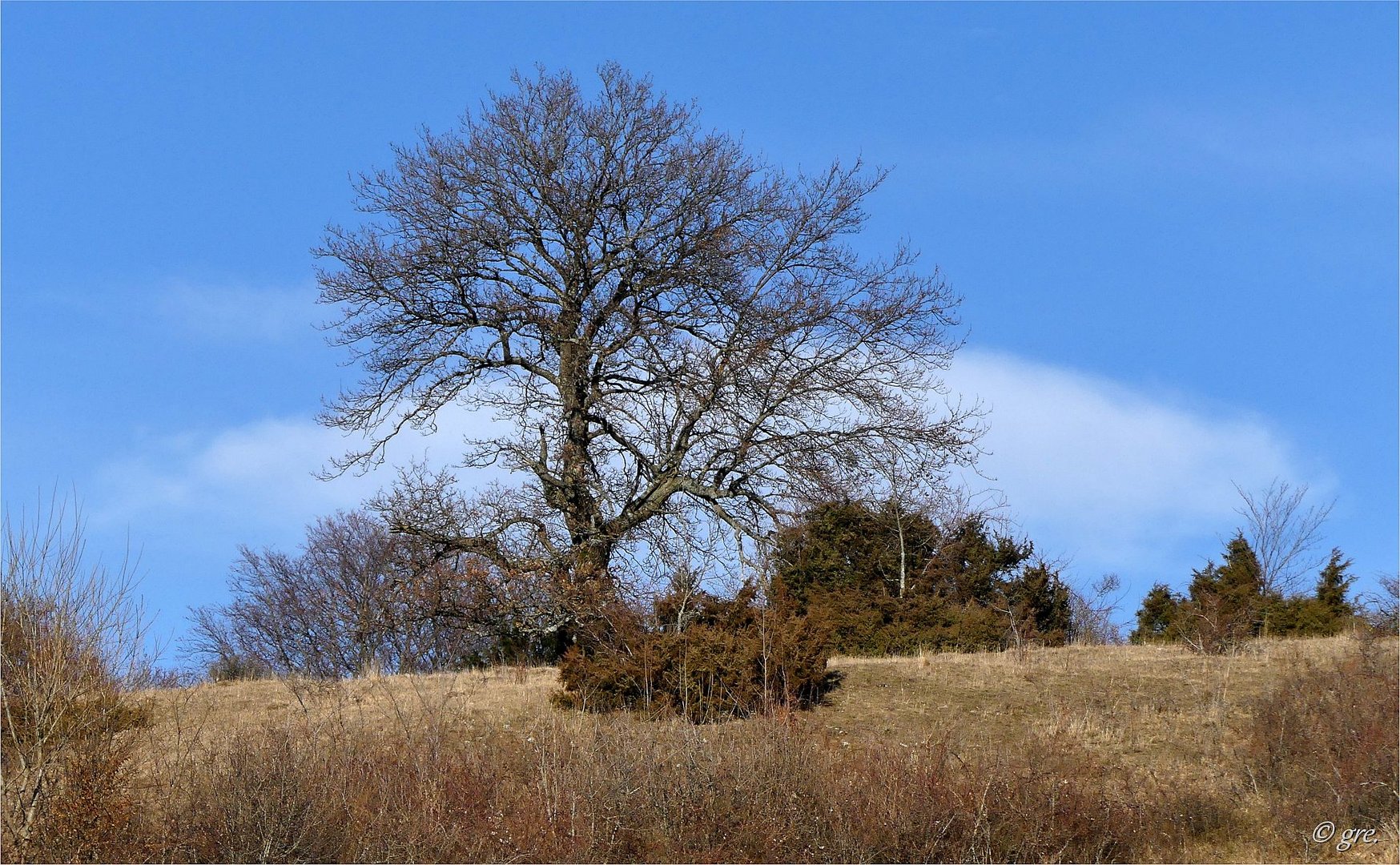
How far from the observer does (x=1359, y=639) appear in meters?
13.6

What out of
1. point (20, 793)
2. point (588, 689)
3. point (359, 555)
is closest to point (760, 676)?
point (588, 689)

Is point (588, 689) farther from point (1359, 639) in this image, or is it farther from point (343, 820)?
point (1359, 639)

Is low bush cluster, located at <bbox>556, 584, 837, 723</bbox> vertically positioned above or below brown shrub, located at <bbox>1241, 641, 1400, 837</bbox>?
above
